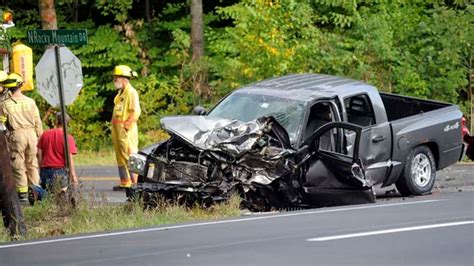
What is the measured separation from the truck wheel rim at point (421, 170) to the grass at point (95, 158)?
9.13m

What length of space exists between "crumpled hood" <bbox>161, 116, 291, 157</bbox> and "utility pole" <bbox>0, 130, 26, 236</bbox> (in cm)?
242

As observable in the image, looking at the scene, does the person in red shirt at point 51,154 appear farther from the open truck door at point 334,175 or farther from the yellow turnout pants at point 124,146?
the open truck door at point 334,175

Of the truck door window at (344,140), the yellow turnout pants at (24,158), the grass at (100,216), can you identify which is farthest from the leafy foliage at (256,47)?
the grass at (100,216)

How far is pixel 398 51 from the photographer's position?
95.5 feet

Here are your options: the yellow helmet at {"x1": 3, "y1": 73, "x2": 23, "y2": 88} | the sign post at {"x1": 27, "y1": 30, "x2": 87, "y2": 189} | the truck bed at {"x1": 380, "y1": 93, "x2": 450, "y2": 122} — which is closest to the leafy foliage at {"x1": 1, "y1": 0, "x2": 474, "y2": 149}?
the truck bed at {"x1": 380, "y1": 93, "x2": 450, "y2": 122}

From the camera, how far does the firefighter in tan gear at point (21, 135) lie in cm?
1731

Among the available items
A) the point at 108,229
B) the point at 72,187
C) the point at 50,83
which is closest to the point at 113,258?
the point at 108,229

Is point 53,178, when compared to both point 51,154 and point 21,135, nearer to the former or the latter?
point 51,154

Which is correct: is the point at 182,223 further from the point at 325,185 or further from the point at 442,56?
the point at 442,56

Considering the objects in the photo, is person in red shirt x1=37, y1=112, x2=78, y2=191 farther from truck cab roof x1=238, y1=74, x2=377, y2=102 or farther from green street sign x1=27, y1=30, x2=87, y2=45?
truck cab roof x1=238, y1=74, x2=377, y2=102

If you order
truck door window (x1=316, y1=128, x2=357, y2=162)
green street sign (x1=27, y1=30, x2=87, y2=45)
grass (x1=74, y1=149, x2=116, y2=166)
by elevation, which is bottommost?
grass (x1=74, y1=149, x2=116, y2=166)

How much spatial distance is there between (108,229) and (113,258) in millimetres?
3099

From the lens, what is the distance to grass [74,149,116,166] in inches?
1004

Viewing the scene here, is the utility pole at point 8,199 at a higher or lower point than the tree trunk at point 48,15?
lower
